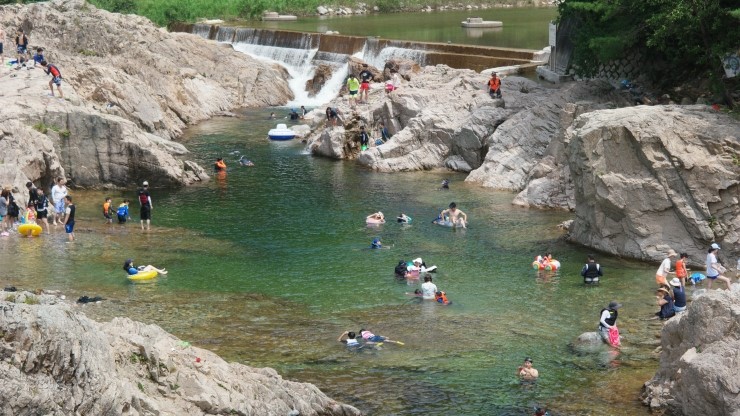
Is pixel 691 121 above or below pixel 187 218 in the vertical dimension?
above

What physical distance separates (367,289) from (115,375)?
15841mm

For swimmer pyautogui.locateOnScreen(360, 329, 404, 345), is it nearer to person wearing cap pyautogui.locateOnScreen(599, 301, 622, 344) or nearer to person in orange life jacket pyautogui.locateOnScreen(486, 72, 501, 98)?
person wearing cap pyautogui.locateOnScreen(599, 301, 622, 344)

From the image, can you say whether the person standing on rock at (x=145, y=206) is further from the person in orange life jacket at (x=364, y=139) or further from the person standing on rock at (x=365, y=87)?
the person standing on rock at (x=365, y=87)

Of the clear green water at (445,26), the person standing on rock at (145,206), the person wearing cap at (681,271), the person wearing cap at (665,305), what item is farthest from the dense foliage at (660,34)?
the clear green water at (445,26)

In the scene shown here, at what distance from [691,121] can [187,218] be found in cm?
2017

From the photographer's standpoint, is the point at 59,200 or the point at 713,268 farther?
the point at 59,200

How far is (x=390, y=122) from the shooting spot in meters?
55.9

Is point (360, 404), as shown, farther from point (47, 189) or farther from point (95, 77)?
point (95, 77)

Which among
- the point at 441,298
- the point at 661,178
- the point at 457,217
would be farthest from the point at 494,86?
the point at 441,298

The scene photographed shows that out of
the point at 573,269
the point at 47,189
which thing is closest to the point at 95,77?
the point at 47,189

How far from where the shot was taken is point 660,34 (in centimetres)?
4181

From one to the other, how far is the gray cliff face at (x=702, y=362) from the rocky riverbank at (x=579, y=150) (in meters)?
11.7

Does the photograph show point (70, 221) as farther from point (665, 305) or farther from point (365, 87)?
point (365, 87)

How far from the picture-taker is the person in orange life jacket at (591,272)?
34375 mm
